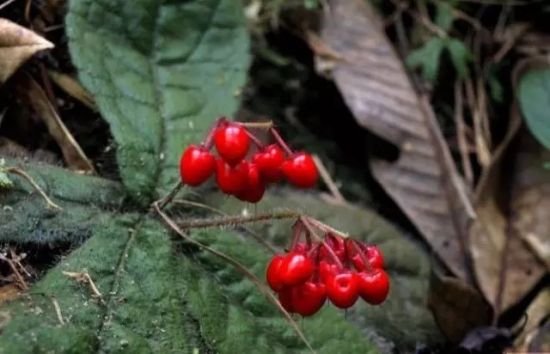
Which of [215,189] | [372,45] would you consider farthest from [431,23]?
[215,189]

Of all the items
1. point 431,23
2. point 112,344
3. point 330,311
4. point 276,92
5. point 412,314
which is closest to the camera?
point 112,344

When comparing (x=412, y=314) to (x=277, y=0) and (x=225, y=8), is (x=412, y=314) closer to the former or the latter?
(x=225, y=8)

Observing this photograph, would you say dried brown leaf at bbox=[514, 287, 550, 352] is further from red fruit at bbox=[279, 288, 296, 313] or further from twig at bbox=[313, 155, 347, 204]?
red fruit at bbox=[279, 288, 296, 313]

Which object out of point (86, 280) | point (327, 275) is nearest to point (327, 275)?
point (327, 275)

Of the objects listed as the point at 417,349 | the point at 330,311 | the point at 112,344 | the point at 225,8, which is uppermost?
the point at 225,8

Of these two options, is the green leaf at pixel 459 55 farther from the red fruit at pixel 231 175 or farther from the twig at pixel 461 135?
the red fruit at pixel 231 175

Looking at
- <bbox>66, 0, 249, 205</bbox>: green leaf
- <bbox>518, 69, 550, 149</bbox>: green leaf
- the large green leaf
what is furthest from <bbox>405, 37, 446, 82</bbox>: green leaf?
the large green leaf

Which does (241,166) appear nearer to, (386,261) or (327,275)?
(327,275)

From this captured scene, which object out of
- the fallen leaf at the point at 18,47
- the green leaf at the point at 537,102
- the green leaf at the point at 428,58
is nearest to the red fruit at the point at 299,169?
the fallen leaf at the point at 18,47
